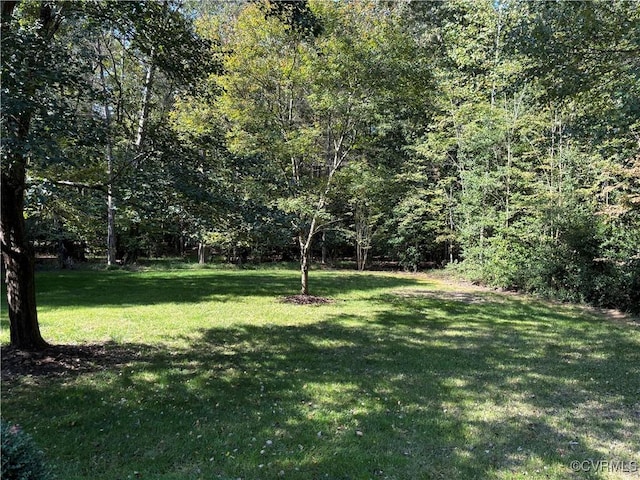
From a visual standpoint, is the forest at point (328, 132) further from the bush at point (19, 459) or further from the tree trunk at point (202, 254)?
the bush at point (19, 459)

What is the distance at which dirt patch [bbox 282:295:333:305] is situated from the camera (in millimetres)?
10172

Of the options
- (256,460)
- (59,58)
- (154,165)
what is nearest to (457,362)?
(256,460)

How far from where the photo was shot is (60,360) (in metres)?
5.21

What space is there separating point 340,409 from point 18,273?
14.0 feet

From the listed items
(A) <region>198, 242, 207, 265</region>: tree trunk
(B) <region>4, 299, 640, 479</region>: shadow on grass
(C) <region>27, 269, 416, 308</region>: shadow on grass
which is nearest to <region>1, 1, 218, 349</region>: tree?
(B) <region>4, 299, 640, 479</region>: shadow on grass

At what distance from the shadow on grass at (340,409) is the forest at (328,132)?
5.73 ft

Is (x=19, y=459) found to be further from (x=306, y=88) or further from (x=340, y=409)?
(x=306, y=88)

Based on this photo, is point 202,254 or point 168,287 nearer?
point 168,287

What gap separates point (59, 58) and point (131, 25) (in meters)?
1.43

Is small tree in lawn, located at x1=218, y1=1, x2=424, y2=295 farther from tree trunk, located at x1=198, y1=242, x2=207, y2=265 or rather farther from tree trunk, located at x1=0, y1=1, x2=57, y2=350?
tree trunk, located at x1=198, y1=242, x2=207, y2=265

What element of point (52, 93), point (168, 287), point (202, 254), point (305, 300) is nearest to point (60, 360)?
point (52, 93)

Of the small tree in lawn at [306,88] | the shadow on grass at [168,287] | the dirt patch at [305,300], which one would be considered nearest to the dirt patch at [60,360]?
the shadow on grass at [168,287]

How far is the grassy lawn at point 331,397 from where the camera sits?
3055mm

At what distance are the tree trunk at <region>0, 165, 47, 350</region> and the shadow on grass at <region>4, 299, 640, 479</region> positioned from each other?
1039 millimetres
